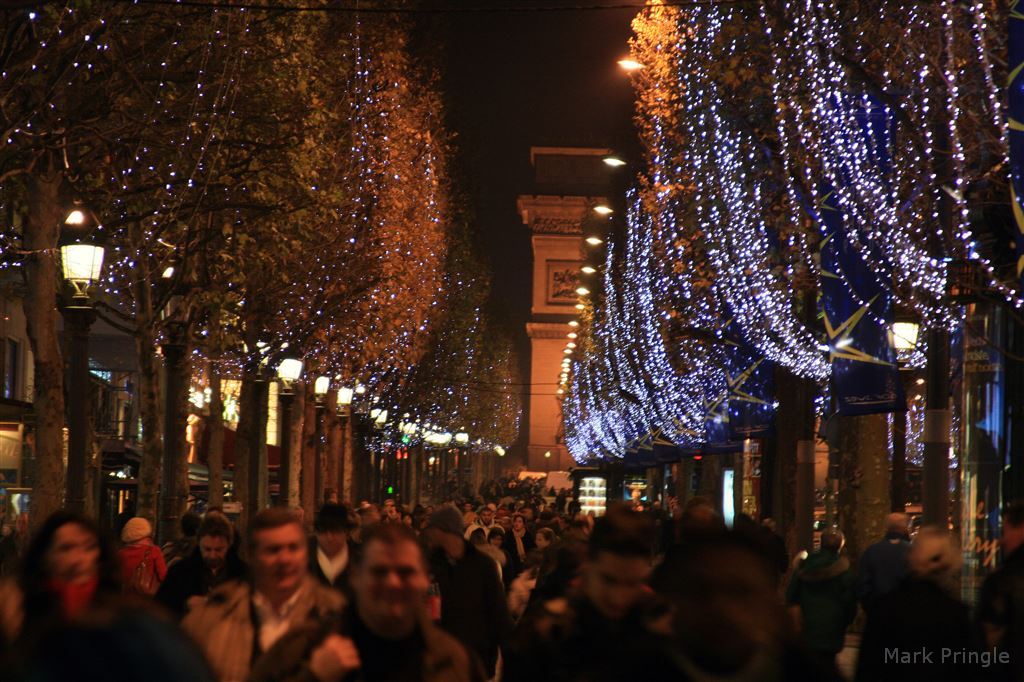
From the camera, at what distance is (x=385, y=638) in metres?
5.50

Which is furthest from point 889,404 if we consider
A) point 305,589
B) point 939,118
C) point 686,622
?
point 686,622

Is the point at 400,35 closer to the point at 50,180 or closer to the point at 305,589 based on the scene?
the point at 50,180

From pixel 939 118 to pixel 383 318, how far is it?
84.6 feet

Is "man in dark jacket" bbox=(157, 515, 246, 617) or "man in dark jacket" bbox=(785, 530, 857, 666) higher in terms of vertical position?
"man in dark jacket" bbox=(157, 515, 246, 617)

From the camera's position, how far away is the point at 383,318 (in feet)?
135

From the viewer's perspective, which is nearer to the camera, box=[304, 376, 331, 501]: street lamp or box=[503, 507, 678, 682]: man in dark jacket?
box=[503, 507, 678, 682]: man in dark jacket

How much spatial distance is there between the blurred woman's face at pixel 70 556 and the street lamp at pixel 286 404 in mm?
21737

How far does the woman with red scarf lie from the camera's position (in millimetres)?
6070

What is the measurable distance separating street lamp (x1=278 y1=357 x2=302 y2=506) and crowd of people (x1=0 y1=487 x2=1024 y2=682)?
18129mm

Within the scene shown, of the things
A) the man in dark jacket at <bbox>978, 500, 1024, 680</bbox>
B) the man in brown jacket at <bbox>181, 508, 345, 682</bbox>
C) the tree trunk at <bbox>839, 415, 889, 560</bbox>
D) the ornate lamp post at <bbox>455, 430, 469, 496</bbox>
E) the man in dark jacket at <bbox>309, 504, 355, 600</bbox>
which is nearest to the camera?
the man in brown jacket at <bbox>181, 508, 345, 682</bbox>

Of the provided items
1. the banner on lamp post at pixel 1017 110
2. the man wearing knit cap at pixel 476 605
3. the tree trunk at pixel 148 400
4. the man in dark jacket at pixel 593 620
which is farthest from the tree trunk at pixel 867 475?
the man in dark jacket at pixel 593 620

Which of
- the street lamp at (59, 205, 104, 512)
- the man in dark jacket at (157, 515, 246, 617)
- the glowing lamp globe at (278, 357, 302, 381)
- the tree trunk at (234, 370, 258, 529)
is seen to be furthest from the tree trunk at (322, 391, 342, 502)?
the man in dark jacket at (157, 515, 246, 617)

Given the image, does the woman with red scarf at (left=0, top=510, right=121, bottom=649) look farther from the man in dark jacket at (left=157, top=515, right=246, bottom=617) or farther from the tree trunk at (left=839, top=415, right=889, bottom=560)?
the tree trunk at (left=839, top=415, right=889, bottom=560)

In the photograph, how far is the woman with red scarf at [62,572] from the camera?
607cm
